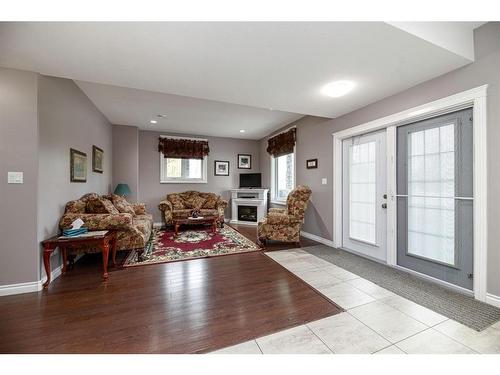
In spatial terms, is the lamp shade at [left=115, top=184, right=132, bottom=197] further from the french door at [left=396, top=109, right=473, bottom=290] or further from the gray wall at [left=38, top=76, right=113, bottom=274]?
the french door at [left=396, top=109, right=473, bottom=290]

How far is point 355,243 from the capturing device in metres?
3.35

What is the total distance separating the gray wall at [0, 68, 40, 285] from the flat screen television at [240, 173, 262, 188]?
4.60 m

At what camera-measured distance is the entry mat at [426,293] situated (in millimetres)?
1658

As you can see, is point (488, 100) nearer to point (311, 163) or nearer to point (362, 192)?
point (362, 192)

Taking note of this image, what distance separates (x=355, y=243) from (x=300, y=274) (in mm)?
1397

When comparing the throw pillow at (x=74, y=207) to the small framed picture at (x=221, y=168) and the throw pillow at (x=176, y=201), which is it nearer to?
the throw pillow at (x=176, y=201)

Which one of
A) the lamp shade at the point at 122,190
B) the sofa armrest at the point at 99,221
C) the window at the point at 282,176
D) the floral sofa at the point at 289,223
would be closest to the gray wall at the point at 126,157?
the lamp shade at the point at 122,190

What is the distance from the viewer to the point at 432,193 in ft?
7.72

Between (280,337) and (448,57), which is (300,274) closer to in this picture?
(280,337)

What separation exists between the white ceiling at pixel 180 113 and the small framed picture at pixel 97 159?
2.67ft

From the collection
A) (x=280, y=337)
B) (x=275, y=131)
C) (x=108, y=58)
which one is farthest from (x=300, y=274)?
(x=275, y=131)

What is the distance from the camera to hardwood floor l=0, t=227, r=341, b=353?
140 centimetres

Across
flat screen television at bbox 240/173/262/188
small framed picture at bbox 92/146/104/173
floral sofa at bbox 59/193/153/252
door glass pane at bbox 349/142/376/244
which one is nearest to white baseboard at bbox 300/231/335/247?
door glass pane at bbox 349/142/376/244

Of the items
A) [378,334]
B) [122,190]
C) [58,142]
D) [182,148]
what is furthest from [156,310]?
[182,148]
